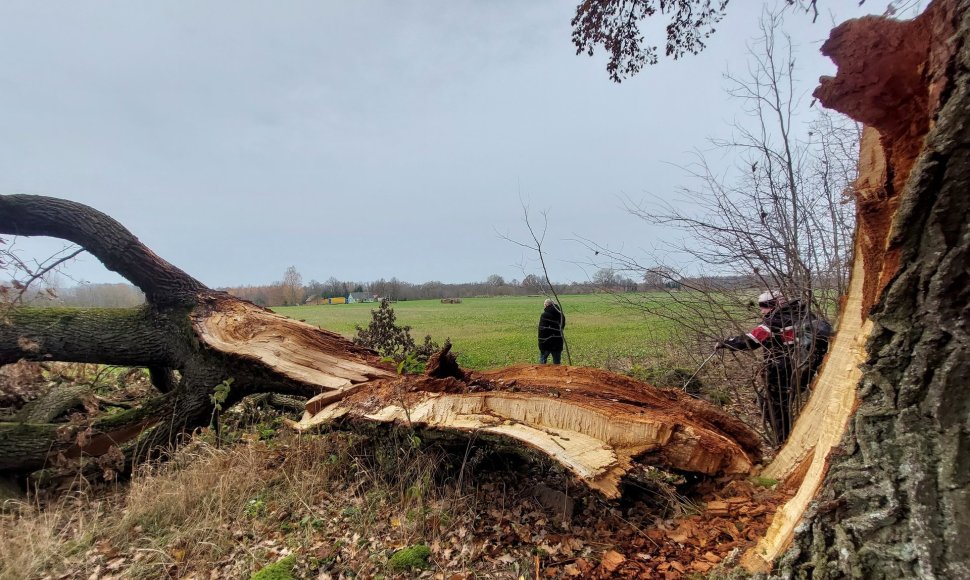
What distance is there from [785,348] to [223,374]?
5.21m

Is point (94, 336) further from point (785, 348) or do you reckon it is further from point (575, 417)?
point (785, 348)

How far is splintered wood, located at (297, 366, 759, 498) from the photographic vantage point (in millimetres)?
2461

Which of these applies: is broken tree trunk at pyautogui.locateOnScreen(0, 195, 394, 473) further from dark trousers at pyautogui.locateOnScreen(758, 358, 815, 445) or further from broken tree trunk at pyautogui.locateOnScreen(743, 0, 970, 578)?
broken tree trunk at pyautogui.locateOnScreen(743, 0, 970, 578)

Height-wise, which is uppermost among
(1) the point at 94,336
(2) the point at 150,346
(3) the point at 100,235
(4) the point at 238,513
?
(3) the point at 100,235

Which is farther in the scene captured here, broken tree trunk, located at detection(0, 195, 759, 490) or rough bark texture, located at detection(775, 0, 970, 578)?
broken tree trunk, located at detection(0, 195, 759, 490)

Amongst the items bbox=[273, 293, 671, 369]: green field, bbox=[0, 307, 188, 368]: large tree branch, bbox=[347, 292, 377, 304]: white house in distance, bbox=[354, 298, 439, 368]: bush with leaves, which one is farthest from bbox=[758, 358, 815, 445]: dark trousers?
bbox=[347, 292, 377, 304]: white house in distance

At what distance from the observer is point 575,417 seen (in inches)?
111

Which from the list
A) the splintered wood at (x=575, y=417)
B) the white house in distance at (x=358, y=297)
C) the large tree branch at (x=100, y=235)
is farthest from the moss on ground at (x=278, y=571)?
the white house in distance at (x=358, y=297)

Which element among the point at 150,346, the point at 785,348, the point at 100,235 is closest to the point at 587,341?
the point at 785,348

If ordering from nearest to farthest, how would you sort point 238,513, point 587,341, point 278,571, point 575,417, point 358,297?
point 278,571 → point 575,417 → point 238,513 → point 587,341 → point 358,297

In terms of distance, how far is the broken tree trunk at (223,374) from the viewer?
3002 mm

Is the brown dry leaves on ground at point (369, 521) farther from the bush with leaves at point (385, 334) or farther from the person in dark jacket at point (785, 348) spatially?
the bush with leaves at point (385, 334)

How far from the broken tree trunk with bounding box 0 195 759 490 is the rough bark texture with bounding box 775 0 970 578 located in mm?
1376

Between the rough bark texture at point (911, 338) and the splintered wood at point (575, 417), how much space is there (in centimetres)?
101
